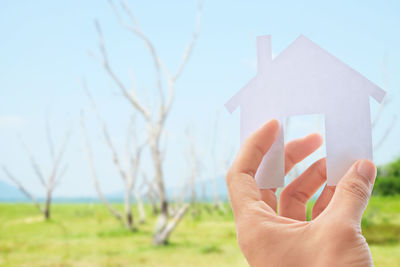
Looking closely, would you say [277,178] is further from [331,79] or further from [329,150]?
[331,79]

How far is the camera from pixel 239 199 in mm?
851

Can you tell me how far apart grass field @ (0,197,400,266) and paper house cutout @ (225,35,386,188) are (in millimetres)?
3806

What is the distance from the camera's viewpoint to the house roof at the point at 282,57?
90cm

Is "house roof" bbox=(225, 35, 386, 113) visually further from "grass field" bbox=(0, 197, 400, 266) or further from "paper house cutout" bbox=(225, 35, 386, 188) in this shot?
"grass field" bbox=(0, 197, 400, 266)

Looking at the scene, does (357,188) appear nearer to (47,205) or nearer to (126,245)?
(126,245)

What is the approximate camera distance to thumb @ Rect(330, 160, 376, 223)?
28.2 inches

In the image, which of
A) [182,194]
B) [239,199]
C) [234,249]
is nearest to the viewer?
[239,199]

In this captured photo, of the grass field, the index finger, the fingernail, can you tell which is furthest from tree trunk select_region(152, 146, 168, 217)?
the fingernail

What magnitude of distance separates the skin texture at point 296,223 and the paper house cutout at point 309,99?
88mm

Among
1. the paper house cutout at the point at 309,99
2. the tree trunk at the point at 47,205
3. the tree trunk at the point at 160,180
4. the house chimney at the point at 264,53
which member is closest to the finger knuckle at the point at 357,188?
the paper house cutout at the point at 309,99

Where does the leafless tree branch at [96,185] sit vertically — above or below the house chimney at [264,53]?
below

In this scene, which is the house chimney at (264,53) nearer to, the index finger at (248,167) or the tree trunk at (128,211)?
the index finger at (248,167)

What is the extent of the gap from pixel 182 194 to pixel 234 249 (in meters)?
5.36

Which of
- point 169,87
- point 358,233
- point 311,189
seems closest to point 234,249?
point 169,87
